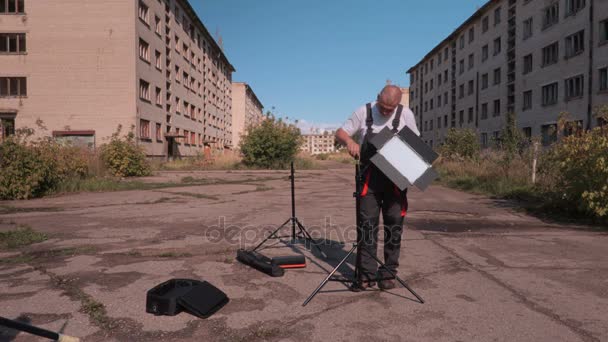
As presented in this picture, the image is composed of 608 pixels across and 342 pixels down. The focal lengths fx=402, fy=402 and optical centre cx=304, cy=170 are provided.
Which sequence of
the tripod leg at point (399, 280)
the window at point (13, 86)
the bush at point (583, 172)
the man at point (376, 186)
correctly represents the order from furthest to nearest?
the window at point (13, 86) → the bush at point (583, 172) → the man at point (376, 186) → the tripod leg at point (399, 280)

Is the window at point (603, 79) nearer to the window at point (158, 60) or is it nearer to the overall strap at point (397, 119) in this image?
the overall strap at point (397, 119)

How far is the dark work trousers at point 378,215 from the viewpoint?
3.44 metres

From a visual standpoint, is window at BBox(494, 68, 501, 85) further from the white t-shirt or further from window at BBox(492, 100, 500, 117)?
the white t-shirt

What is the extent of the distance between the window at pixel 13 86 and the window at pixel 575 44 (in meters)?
33.5

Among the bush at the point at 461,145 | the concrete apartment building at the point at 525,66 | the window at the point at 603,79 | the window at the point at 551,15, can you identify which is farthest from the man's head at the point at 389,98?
the window at the point at 551,15

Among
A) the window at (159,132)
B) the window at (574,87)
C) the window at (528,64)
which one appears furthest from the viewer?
the window at (528,64)

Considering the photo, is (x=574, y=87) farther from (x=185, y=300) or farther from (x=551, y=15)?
(x=185, y=300)

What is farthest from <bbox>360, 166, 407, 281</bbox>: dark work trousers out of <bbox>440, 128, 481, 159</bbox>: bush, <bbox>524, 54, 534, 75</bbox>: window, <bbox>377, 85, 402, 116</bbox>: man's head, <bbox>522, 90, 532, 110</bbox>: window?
<bbox>524, 54, 534, 75</bbox>: window

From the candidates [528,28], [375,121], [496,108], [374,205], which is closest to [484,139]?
[496,108]

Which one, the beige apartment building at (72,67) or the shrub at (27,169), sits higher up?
the beige apartment building at (72,67)

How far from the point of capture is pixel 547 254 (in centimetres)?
482

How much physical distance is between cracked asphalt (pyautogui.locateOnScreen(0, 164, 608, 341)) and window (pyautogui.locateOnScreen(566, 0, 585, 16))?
2309cm

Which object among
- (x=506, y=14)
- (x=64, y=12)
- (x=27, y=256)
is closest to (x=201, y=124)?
(x=64, y=12)

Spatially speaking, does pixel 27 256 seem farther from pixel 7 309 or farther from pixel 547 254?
pixel 547 254
